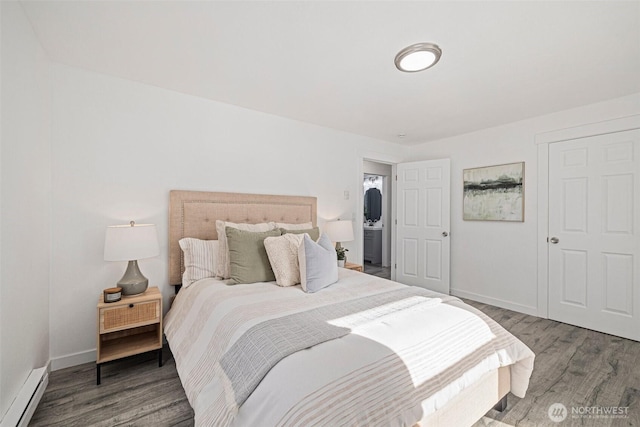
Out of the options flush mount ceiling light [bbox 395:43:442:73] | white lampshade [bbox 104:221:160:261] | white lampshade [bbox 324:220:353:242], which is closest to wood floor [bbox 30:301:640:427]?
white lampshade [bbox 104:221:160:261]

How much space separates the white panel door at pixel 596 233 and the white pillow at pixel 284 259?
120 inches

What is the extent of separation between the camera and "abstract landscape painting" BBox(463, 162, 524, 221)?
3.54 meters

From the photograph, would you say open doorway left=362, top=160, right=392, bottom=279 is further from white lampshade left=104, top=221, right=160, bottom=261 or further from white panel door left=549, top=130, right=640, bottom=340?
white lampshade left=104, top=221, right=160, bottom=261

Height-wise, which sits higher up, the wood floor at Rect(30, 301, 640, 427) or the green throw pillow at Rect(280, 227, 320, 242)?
the green throw pillow at Rect(280, 227, 320, 242)

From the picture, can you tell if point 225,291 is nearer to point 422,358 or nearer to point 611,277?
point 422,358

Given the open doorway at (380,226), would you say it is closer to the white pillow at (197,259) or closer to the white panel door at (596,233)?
the white panel door at (596,233)

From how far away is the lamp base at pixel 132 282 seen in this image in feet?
7.11

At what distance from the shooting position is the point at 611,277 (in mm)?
2908

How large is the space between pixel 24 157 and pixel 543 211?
15.4 ft

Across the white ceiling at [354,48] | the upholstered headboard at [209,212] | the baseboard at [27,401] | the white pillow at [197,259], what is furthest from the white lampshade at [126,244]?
the white ceiling at [354,48]

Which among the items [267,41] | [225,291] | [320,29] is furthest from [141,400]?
[320,29]

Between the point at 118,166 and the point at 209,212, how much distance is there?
2.70 ft

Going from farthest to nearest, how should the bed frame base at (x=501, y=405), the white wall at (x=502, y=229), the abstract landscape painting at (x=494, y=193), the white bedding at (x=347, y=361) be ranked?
1. the abstract landscape painting at (x=494, y=193)
2. the white wall at (x=502, y=229)
3. the bed frame base at (x=501, y=405)
4. the white bedding at (x=347, y=361)

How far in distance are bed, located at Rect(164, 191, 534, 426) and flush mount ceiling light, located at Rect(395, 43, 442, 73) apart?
64.5 inches
